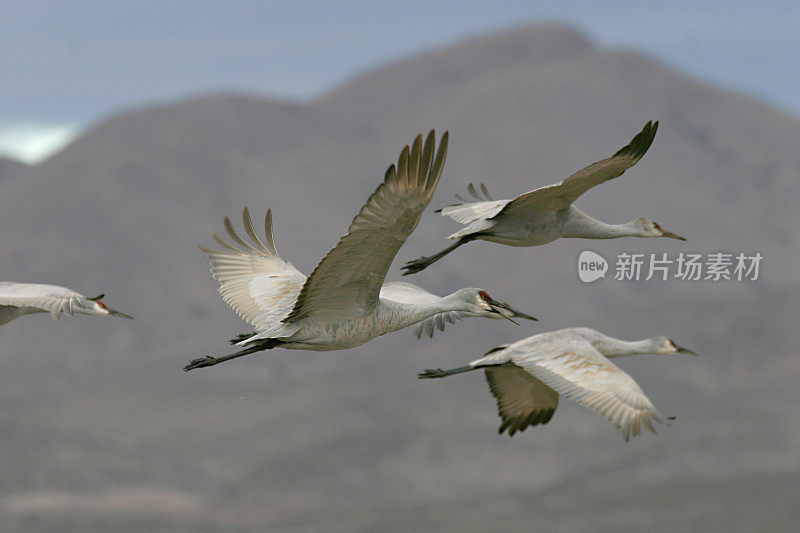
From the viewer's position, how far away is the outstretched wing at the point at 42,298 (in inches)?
627

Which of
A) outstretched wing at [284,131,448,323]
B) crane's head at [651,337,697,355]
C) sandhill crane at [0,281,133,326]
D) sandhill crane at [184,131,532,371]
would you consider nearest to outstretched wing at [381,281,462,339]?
sandhill crane at [184,131,532,371]

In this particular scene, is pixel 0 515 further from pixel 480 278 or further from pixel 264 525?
pixel 480 278

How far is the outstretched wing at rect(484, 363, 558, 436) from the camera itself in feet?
52.8

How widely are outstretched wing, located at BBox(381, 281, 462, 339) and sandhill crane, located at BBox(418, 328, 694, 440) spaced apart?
1.87 feet

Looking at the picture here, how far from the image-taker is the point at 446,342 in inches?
7146

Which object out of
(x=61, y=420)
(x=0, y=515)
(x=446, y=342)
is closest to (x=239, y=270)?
(x=0, y=515)

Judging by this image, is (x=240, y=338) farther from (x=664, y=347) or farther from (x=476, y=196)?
(x=476, y=196)

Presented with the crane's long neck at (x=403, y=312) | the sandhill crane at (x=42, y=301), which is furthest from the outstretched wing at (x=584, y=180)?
the sandhill crane at (x=42, y=301)

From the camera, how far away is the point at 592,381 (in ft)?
46.8

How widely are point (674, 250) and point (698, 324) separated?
21605 millimetres

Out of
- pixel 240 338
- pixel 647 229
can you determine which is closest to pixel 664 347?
pixel 647 229

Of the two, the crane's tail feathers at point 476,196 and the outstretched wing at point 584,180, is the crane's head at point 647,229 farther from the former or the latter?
the outstretched wing at point 584,180

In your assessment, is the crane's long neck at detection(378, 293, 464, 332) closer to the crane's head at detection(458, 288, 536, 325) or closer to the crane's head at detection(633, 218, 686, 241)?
the crane's head at detection(458, 288, 536, 325)

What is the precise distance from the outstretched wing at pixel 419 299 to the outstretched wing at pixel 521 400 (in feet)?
3.37
